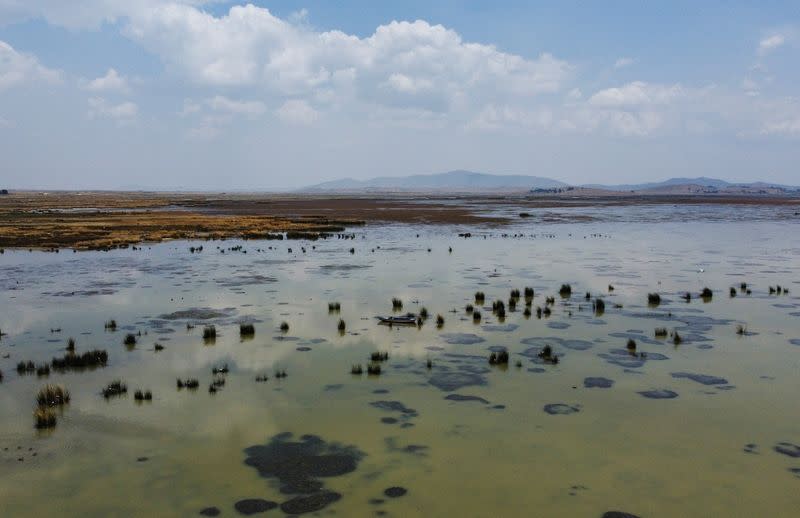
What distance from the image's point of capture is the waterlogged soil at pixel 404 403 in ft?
35.3

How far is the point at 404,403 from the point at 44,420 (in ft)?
26.8

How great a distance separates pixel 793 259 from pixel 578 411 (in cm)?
3645

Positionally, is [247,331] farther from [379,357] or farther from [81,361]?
[379,357]

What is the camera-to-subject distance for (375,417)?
46.3ft

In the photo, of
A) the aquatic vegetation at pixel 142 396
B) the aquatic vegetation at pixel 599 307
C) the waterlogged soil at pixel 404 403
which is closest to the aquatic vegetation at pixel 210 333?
the waterlogged soil at pixel 404 403

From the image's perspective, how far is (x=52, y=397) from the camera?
586 inches

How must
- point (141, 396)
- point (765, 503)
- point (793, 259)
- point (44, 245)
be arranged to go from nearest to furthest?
point (765, 503)
point (141, 396)
point (793, 259)
point (44, 245)

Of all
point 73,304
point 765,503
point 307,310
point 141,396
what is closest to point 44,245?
point 73,304

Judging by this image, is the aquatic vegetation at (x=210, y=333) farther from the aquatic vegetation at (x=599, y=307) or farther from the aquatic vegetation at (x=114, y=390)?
the aquatic vegetation at (x=599, y=307)

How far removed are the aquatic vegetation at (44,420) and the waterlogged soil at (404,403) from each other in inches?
9.4

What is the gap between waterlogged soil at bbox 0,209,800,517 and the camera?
10.8 meters

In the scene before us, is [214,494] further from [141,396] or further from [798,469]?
[798,469]

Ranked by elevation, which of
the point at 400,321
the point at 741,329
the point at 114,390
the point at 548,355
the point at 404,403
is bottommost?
the point at 404,403

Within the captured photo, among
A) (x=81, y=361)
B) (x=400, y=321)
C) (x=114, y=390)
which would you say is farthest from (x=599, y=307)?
(x=81, y=361)
